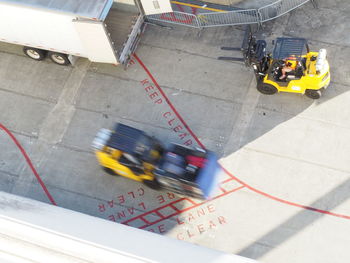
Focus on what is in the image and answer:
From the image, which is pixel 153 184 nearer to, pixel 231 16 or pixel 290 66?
pixel 290 66

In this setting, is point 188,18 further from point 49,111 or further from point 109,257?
point 109,257

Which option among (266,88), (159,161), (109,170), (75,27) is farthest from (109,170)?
(266,88)

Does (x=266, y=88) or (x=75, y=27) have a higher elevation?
(x=75, y=27)

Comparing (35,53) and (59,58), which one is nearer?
(59,58)

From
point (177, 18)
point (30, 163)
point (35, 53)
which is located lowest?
point (30, 163)

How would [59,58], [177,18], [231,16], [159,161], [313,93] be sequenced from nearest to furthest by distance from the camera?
[159,161] < [313,93] < [59,58] < [231,16] < [177,18]

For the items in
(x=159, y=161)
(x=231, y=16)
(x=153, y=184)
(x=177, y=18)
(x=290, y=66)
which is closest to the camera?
(x=159, y=161)
